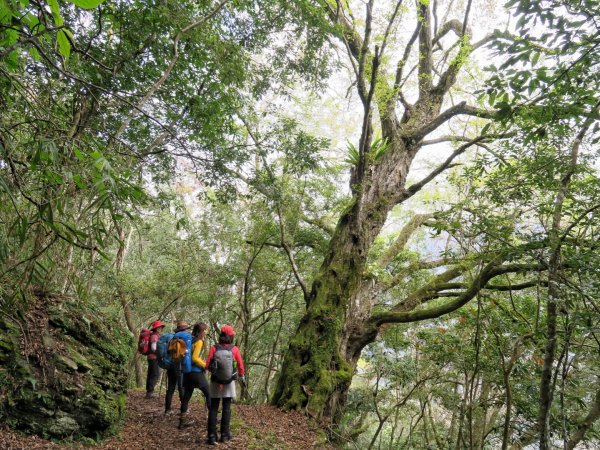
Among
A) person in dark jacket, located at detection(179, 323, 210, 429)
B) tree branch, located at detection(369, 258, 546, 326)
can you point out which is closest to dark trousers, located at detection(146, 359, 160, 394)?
person in dark jacket, located at detection(179, 323, 210, 429)

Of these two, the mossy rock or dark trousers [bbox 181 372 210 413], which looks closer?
the mossy rock

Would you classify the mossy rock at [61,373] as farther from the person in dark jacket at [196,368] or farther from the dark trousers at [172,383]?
the dark trousers at [172,383]

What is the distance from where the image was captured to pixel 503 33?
9.74 feet

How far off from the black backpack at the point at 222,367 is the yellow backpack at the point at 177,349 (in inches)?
27.5

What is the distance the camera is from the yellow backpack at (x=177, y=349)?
5506 millimetres

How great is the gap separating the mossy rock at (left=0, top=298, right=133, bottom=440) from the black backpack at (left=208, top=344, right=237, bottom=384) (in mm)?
1207

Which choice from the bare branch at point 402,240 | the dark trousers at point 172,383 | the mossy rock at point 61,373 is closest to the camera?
the mossy rock at point 61,373

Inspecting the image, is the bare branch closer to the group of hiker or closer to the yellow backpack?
the group of hiker

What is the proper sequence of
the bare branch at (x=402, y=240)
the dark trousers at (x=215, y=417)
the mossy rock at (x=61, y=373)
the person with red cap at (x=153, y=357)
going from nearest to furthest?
the mossy rock at (x=61, y=373)
the dark trousers at (x=215, y=417)
the person with red cap at (x=153, y=357)
the bare branch at (x=402, y=240)

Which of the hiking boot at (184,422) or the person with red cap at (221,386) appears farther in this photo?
the hiking boot at (184,422)

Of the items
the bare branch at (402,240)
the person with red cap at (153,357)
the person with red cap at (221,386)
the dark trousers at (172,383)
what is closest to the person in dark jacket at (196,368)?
the person with red cap at (221,386)

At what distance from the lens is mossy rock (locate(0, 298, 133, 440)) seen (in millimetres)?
3795

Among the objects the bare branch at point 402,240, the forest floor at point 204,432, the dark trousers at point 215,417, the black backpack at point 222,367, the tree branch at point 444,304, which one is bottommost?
the forest floor at point 204,432

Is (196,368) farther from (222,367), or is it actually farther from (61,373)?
(61,373)
